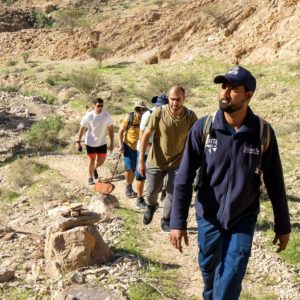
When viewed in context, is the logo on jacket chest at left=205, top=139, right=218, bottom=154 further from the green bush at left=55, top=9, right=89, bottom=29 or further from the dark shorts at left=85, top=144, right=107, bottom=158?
the green bush at left=55, top=9, right=89, bottom=29

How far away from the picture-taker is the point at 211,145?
2.72 metres

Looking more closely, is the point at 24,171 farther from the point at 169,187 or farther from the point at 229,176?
the point at 229,176

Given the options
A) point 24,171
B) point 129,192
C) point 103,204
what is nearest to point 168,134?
point 103,204

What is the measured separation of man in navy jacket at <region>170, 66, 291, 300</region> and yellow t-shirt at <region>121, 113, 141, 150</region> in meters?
3.72

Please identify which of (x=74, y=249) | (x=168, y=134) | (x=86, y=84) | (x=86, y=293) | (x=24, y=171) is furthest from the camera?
(x=86, y=84)

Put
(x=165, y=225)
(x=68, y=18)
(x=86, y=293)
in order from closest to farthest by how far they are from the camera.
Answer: (x=86, y=293) → (x=165, y=225) → (x=68, y=18)

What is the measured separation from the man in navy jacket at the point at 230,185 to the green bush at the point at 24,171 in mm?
5647

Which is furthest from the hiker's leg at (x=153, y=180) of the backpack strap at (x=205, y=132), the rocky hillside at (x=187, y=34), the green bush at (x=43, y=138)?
the rocky hillside at (x=187, y=34)

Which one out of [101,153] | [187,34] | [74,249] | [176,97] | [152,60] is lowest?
[74,249]

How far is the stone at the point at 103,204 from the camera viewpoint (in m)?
6.09

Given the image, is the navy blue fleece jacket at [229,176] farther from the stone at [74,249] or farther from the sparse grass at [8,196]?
the sparse grass at [8,196]

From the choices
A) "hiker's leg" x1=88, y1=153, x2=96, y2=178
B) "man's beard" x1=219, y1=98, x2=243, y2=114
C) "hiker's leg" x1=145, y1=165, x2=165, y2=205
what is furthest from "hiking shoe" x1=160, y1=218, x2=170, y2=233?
"man's beard" x1=219, y1=98, x2=243, y2=114

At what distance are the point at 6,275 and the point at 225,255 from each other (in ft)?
7.78

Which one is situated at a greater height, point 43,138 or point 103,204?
point 103,204
